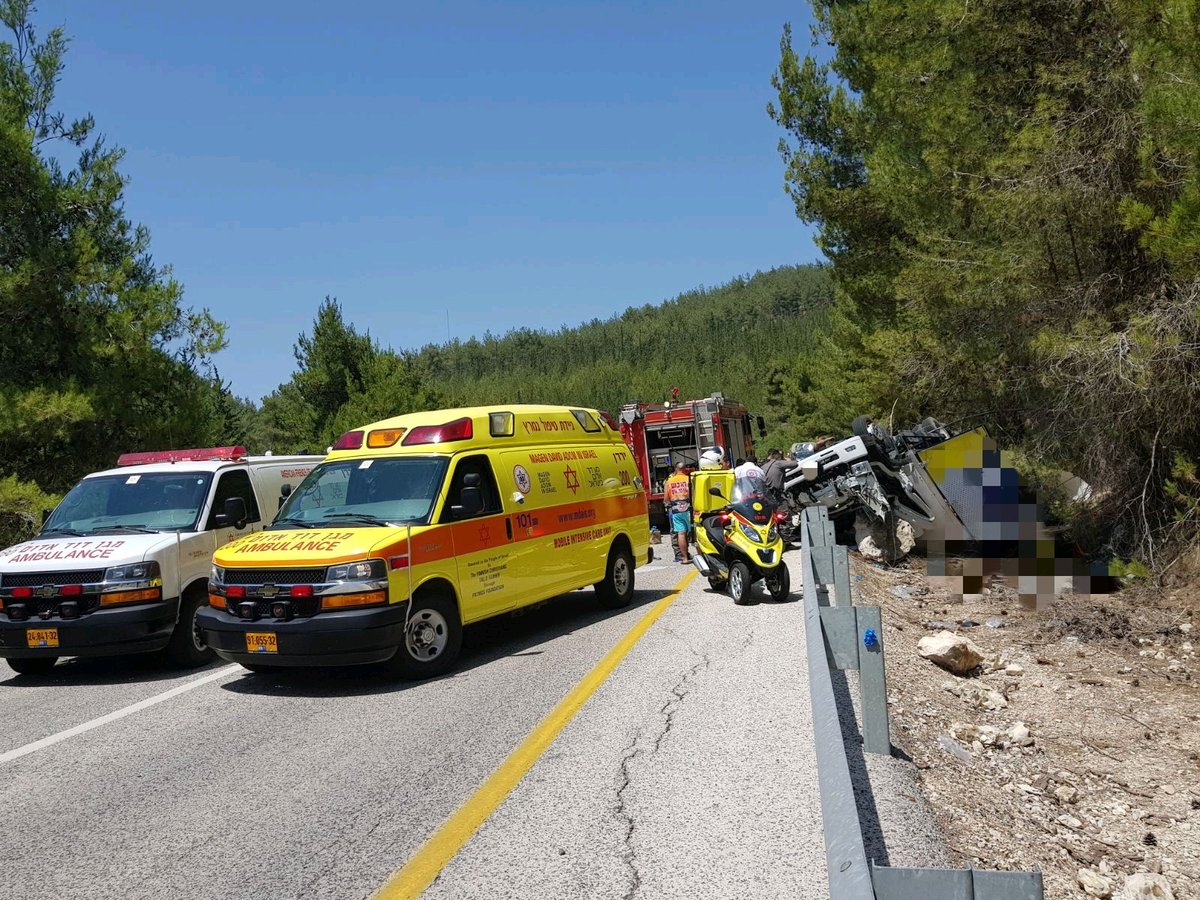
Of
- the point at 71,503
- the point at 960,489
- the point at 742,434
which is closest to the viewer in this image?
the point at 71,503

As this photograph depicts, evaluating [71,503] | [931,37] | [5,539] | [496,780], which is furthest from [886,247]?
[5,539]

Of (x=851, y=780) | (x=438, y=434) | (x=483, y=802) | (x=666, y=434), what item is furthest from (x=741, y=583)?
(x=666, y=434)

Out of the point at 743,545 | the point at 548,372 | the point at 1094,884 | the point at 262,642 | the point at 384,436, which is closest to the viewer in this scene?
the point at 1094,884

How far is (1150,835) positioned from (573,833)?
10.2 feet

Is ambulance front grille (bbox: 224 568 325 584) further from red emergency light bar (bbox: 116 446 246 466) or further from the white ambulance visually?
red emergency light bar (bbox: 116 446 246 466)

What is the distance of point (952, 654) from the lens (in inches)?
327

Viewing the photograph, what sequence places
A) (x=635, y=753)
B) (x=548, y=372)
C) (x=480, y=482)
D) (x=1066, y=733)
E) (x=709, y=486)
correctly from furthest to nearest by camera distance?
(x=548, y=372), (x=709, y=486), (x=480, y=482), (x=1066, y=733), (x=635, y=753)

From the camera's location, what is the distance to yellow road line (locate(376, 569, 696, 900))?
162 inches

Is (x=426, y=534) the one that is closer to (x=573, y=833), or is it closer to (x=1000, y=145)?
(x=573, y=833)

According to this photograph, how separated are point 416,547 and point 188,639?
9.49ft

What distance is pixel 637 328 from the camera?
19938cm

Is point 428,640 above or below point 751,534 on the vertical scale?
below

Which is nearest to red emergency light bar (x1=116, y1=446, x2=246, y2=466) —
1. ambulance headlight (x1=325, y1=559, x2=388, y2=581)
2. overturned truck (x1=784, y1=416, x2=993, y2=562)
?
ambulance headlight (x1=325, y1=559, x2=388, y2=581)

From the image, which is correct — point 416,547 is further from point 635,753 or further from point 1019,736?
point 1019,736
